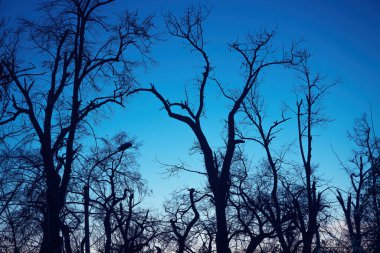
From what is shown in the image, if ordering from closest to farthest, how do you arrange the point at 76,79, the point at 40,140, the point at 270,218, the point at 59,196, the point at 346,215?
the point at 59,196 < the point at 40,140 < the point at 76,79 < the point at 270,218 < the point at 346,215

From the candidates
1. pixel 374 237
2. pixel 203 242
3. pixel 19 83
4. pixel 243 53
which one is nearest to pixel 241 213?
pixel 203 242

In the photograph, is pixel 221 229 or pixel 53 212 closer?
pixel 53 212

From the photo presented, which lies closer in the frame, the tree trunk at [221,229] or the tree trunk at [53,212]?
the tree trunk at [53,212]

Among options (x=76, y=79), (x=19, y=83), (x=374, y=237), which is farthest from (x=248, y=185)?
(x=19, y=83)

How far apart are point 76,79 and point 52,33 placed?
181 cm

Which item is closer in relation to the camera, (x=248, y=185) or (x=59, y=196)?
(x=59, y=196)

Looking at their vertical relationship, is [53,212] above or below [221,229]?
below

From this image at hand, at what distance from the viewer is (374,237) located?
26.5 ft

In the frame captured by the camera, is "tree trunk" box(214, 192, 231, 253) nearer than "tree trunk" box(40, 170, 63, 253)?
No

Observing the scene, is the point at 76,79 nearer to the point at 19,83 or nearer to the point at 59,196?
the point at 19,83

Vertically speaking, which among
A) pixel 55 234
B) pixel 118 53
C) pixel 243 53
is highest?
pixel 243 53

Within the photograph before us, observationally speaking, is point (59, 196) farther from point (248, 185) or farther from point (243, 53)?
point (248, 185)

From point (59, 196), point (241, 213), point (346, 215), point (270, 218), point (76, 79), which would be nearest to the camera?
point (59, 196)

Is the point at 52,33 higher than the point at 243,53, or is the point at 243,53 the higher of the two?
the point at 243,53
